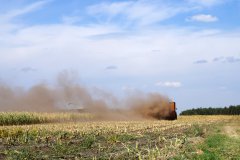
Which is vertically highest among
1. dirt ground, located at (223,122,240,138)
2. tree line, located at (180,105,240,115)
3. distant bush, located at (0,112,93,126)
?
tree line, located at (180,105,240,115)

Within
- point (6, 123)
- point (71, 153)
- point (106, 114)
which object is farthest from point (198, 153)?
point (106, 114)

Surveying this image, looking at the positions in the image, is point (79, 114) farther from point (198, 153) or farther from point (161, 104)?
point (198, 153)

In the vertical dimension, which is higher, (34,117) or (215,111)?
(215,111)

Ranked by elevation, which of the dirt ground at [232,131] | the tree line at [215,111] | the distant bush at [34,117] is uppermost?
the tree line at [215,111]

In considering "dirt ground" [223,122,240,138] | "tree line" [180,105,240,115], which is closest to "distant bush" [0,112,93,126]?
"dirt ground" [223,122,240,138]

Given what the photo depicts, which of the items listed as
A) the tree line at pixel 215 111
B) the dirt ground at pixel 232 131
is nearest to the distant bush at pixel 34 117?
the dirt ground at pixel 232 131

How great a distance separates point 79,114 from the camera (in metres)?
46.1

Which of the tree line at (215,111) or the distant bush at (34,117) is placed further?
the tree line at (215,111)

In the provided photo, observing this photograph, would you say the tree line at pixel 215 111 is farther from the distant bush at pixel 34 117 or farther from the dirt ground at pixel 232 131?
the dirt ground at pixel 232 131

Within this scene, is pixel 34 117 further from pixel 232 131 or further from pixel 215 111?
pixel 215 111

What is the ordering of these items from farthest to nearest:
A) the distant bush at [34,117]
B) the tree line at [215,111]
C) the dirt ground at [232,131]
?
the tree line at [215,111] → the distant bush at [34,117] → the dirt ground at [232,131]

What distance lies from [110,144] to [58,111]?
26.5m

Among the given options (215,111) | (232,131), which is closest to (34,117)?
(232,131)

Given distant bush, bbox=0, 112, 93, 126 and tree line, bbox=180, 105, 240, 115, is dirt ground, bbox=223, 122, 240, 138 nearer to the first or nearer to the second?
distant bush, bbox=0, 112, 93, 126
